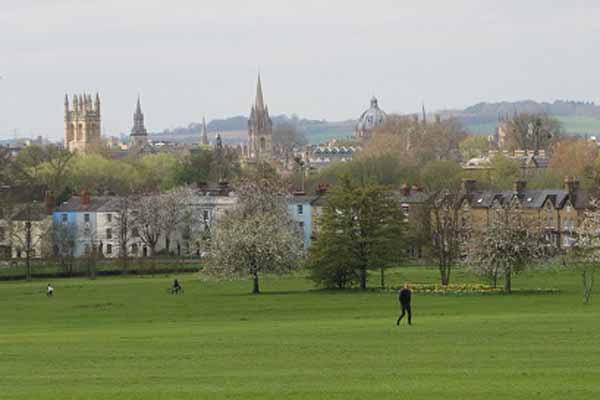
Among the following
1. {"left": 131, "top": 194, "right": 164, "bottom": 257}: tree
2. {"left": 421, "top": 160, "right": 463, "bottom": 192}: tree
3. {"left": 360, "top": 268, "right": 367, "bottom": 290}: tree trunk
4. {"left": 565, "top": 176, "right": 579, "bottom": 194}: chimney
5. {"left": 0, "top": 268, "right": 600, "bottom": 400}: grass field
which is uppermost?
{"left": 421, "top": 160, "right": 463, "bottom": 192}: tree

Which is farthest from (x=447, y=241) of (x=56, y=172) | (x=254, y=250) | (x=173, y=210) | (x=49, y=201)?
(x=56, y=172)

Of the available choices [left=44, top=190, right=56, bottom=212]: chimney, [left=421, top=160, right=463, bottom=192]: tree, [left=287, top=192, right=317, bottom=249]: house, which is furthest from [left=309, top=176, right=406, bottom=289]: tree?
[left=421, top=160, right=463, bottom=192]: tree

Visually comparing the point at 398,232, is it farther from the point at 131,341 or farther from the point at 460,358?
the point at 460,358

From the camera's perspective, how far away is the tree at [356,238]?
7412 centimetres

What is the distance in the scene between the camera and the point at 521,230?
7031 cm

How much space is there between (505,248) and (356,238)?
8.55 m

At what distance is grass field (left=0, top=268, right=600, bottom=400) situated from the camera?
26.4 meters

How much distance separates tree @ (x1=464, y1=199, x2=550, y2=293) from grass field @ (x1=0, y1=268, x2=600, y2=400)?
10.8 m

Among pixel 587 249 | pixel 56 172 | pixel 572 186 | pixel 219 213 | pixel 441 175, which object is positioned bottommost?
pixel 587 249

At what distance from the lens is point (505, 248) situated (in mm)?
69125

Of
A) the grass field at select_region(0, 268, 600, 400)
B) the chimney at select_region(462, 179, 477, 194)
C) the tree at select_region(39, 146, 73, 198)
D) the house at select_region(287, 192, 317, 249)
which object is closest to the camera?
the grass field at select_region(0, 268, 600, 400)

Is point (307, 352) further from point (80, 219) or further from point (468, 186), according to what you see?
point (80, 219)

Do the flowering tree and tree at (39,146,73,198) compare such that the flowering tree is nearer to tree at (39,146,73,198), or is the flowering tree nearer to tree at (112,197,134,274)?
Result: tree at (112,197,134,274)

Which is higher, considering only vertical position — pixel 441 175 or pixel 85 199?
pixel 441 175
